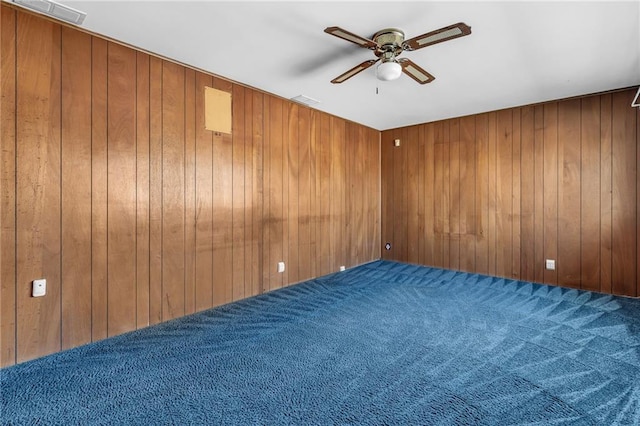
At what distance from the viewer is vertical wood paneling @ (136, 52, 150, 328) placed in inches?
101

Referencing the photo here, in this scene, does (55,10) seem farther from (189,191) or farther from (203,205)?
(203,205)

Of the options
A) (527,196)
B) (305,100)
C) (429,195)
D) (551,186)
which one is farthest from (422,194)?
(305,100)

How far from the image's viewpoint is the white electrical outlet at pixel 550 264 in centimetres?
383

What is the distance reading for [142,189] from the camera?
2.61 m

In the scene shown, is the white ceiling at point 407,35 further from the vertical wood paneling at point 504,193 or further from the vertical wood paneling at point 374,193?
the vertical wood paneling at point 374,193

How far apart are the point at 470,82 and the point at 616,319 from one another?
2.66m

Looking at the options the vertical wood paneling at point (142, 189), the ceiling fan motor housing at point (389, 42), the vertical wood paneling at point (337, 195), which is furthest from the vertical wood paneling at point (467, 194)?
the vertical wood paneling at point (142, 189)

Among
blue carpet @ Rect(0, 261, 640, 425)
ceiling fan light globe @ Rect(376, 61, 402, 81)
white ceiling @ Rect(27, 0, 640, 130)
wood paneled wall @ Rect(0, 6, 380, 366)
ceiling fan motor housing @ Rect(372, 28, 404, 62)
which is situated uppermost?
white ceiling @ Rect(27, 0, 640, 130)

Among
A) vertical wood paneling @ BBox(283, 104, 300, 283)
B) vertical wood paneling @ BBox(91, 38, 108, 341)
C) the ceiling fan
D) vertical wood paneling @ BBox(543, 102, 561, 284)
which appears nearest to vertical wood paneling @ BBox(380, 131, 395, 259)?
vertical wood paneling @ BBox(283, 104, 300, 283)

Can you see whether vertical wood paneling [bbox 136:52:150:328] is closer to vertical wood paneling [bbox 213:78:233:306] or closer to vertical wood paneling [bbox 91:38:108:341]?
vertical wood paneling [bbox 91:38:108:341]

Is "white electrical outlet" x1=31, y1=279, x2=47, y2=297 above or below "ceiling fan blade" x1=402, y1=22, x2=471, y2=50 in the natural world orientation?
below

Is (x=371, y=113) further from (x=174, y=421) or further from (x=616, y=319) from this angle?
(x=174, y=421)

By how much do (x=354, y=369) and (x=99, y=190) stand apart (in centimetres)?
235

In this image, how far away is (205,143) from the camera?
9.94 ft
